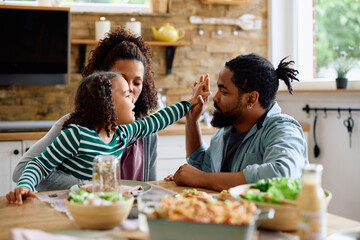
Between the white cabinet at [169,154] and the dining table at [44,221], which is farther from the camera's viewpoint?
the white cabinet at [169,154]

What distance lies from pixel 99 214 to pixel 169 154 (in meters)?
2.32

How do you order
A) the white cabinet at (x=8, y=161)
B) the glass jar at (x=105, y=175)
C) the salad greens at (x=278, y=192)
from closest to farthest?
the salad greens at (x=278, y=192), the glass jar at (x=105, y=175), the white cabinet at (x=8, y=161)

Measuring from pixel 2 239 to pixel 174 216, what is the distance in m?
0.46

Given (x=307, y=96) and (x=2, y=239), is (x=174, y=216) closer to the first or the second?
(x=2, y=239)

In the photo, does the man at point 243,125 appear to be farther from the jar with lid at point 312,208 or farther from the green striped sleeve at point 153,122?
the jar with lid at point 312,208

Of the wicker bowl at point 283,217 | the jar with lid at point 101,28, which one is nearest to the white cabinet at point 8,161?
the jar with lid at point 101,28

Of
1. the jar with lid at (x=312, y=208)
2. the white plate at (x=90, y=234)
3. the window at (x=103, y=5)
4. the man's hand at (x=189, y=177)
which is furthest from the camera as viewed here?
the window at (x=103, y=5)

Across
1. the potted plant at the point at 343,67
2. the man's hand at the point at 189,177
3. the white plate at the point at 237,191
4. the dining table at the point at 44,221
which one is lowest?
the dining table at the point at 44,221

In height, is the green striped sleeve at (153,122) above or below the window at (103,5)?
below

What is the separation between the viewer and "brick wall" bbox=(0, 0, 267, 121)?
3705 mm

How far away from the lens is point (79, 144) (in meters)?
1.64

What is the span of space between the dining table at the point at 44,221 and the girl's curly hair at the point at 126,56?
0.89 m

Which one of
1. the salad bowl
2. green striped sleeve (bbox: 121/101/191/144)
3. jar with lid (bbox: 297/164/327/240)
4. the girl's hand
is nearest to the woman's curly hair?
green striped sleeve (bbox: 121/101/191/144)

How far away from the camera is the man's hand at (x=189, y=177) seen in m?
1.67
